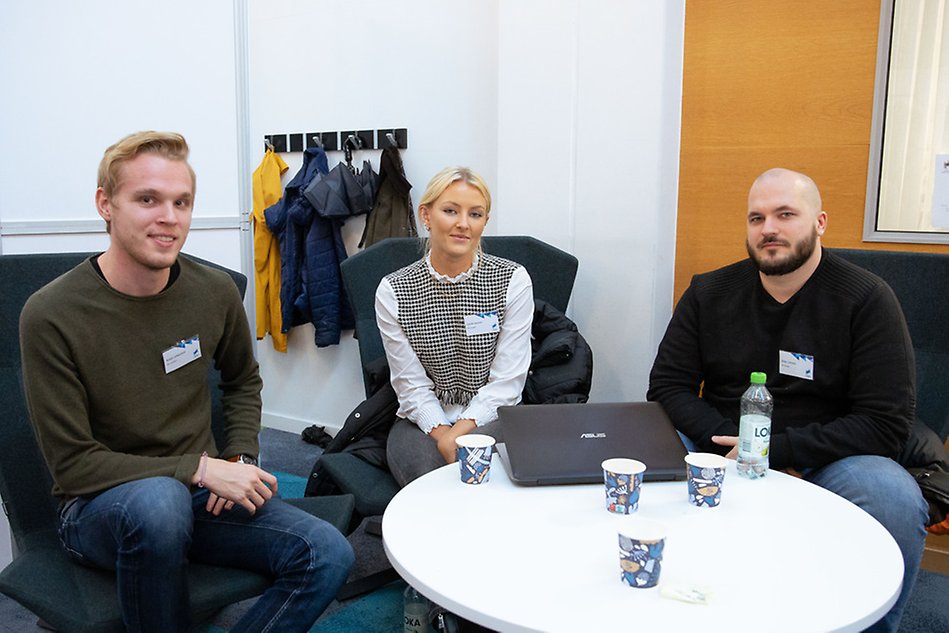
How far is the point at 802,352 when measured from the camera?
200 centimetres

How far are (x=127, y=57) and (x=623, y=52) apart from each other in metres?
1.80

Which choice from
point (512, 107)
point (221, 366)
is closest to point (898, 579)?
point (221, 366)

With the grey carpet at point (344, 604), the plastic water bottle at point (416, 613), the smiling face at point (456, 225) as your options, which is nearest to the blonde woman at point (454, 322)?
the smiling face at point (456, 225)

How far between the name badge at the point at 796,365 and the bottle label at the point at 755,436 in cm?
41

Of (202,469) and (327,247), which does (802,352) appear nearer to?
(202,469)

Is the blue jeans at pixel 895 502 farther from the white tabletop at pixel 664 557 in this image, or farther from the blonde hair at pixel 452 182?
the blonde hair at pixel 452 182

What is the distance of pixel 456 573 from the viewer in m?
1.21

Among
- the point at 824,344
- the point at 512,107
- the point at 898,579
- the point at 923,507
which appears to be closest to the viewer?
the point at 898,579

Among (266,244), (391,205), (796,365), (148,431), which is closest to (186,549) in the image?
(148,431)

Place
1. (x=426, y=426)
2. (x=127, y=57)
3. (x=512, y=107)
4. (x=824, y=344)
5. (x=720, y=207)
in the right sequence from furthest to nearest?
(x=512, y=107), (x=720, y=207), (x=127, y=57), (x=426, y=426), (x=824, y=344)

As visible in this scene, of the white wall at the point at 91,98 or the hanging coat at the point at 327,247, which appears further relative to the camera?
the hanging coat at the point at 327,247

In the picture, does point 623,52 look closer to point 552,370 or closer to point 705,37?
point 705,37

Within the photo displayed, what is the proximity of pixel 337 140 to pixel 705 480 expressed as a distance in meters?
2.89

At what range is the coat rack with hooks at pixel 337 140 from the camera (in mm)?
3666
